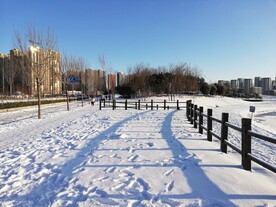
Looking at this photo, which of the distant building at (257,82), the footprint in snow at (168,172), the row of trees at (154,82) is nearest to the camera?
the footprint in snow at (168,172)

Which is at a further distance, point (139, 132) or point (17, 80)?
point (17, 80)

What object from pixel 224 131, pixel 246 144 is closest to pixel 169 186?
pixel 246 144

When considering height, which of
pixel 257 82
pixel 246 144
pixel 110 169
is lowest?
pixel 110 169

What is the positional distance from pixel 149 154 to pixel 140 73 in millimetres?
49830

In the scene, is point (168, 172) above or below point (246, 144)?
below

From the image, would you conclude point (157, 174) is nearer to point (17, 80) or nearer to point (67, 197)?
point (67, 197)

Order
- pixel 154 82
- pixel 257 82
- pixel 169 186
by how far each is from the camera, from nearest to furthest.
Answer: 1. pixel 169 186
2. pixel 154 82
3. pixel 257 82

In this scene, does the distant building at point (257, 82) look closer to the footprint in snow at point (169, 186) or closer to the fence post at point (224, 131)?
the fence post at point (224, 131)

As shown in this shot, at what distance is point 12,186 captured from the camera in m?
4.47

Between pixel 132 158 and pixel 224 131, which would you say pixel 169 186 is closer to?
pixel 132 158

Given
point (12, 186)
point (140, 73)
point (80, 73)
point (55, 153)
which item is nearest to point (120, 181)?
point (12, 186)

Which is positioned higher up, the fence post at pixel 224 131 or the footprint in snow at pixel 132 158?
the fence post at pixel 224 131

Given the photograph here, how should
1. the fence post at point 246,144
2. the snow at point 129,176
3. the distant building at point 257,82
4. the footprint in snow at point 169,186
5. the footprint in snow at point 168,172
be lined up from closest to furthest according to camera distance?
the snow at point 129,176 → the footprint in snow at point 169,186 → the footprint in snow at point 168,172 → the fence post at point 246,144 → the distant building at point 257,82

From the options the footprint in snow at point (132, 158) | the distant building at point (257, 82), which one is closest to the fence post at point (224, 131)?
the footprint in snow at point (132, 158)
